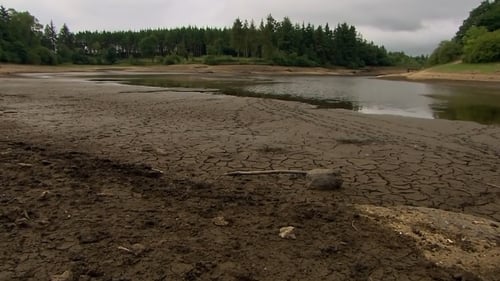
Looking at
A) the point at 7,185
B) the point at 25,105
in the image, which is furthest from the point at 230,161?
the point at 25,105

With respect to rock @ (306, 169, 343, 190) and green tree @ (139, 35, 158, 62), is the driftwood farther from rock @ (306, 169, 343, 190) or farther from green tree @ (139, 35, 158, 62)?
green tree @ (139, 35, 158, 62)

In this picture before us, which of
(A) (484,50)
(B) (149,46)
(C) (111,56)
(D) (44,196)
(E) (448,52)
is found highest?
(B) (149,46)

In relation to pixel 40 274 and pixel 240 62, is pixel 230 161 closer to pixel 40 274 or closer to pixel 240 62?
pixel 40 274

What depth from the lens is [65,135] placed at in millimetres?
10633

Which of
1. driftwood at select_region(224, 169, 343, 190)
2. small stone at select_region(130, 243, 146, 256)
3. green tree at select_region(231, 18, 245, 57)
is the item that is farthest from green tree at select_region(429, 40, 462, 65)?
small stone at select_region(130, 243, 146, 256)

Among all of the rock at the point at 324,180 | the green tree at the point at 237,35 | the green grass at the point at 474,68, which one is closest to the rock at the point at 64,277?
the rock at the point at 324,180

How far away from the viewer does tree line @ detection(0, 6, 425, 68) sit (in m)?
97.8

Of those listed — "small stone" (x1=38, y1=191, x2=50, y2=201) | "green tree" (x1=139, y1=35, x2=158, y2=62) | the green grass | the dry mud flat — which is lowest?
the dry mud flat

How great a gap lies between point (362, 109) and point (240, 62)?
241 feet

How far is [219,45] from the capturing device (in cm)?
10931

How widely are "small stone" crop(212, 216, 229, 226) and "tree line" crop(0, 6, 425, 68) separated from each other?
88.1 m

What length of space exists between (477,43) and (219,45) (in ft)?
214

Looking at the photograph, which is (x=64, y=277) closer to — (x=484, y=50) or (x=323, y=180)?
(x=323, y=180)

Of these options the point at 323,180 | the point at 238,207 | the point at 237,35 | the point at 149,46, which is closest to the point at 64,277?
the point at 238,207
